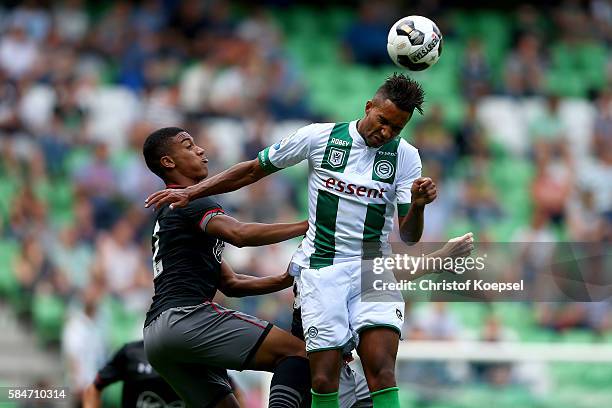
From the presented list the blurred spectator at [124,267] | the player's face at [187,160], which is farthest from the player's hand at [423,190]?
the blurred spectator at [124,267]

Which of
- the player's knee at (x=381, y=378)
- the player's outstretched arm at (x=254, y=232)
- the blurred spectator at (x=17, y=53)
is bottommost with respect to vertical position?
the player's knee at (x=381, y=378)

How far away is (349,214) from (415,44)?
1098mm

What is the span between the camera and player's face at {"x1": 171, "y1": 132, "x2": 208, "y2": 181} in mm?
7004

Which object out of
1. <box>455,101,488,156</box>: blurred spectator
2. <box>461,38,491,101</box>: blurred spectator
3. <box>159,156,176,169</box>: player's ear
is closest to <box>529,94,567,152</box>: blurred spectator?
<box>455,101,488,156</box>: blurred spectator

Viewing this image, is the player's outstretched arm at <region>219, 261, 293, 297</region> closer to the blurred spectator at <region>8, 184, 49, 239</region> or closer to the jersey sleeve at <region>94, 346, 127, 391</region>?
the jersey sleeve at <region>94, 346, 127, 391</region>

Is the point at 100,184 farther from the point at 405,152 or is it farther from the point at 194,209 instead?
the point at 405,152

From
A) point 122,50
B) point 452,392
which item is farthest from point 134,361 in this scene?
point 122,50

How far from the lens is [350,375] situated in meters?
7.17

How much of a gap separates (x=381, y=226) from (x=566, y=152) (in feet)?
28.6

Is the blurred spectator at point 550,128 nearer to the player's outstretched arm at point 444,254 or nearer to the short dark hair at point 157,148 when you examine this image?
the player's outstretched arm at point 444,254

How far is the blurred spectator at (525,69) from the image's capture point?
15.9 m

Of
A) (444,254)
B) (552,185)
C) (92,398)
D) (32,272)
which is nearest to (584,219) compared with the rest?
(552,185)

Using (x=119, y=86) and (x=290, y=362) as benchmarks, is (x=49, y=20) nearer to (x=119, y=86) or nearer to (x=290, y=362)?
(x=119, y=86)

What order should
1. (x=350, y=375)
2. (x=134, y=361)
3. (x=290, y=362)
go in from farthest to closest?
(x=134, y=361) < (x=350, y=375) < (x=290, y=362)
